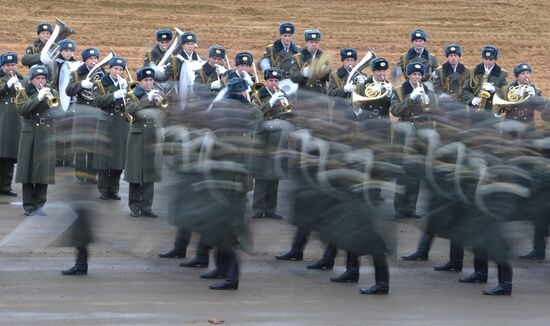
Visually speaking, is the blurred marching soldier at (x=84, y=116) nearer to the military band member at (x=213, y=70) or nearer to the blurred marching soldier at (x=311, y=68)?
the military band member at (x=213, y=70)

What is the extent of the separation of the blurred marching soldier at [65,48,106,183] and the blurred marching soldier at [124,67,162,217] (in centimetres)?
46

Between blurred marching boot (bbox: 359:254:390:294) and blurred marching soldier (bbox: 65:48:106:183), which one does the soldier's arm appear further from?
blurred marching boot (bbox: 359:254:390:294)

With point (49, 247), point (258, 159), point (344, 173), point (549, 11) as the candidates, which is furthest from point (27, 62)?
point (549, 11)

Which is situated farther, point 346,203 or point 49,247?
point 49,247

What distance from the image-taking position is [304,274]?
14.1 m

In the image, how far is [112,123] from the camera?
56.7 feet

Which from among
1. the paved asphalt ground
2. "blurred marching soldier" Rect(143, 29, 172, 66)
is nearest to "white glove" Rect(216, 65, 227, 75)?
"blurred marching soldier" Rect(143, 29, 172, 66)

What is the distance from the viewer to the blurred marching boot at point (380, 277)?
42.6 feet

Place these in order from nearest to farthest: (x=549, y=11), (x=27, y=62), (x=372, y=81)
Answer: (x=372, y=81), (x=27, y=62), (x=549, y=11)

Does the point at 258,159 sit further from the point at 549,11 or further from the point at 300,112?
the point at 549,11

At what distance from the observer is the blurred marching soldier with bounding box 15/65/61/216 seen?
52.3 ft

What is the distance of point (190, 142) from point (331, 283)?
192cm

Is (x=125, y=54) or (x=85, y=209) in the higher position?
(x=125, y=54)

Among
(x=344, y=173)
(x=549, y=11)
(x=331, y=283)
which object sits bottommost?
(x=331, y=283)
